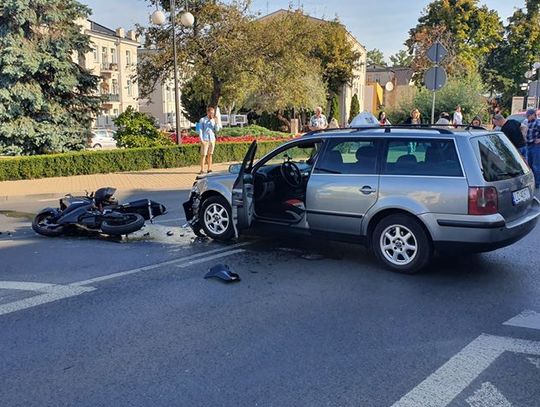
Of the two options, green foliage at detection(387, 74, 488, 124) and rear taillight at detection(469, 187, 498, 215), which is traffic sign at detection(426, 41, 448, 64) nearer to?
rear taillight at detection(469, 187, 498, 215)

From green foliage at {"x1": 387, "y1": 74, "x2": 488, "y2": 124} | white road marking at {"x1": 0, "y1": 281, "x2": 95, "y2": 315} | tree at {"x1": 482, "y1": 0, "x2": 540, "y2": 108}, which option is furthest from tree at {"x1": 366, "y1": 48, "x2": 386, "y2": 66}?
white road marking at {"x1": 0, "y1": 281, "x2": 95, "y2": 315}

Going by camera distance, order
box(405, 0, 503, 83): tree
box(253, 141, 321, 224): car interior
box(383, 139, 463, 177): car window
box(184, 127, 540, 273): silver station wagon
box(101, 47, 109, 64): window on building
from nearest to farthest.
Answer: box(184, 127, 540, 273): silver station wagon → box(383, 139, 463, 177): car window → box(253, 141, 321, 224): car interior → box(405, 0, 503, 83): tree → box(101, 47, 109, 64): window on building

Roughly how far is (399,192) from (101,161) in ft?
41.1

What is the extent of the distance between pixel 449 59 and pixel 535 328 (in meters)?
42.6

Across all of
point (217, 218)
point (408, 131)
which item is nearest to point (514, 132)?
point (408, 131)

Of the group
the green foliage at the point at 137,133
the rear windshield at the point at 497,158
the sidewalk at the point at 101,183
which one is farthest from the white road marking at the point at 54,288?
the green foliage at the point at 137,133

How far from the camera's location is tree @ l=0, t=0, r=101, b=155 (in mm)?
17281

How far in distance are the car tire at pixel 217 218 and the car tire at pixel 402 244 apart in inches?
84.2

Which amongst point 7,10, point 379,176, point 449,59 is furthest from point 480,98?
point 379,176

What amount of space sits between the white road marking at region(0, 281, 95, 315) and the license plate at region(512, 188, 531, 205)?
4.52 m

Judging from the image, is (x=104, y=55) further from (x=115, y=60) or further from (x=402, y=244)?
(x=402, y=244)

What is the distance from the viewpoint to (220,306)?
5.04 meters

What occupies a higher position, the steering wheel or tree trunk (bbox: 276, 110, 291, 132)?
tree trunk (bbox: 276, 110, 291, 132)

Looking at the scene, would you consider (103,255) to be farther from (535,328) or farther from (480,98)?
(480,98)
